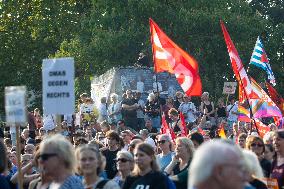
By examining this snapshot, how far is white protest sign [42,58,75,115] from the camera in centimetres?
988

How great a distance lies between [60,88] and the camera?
9.93 meters

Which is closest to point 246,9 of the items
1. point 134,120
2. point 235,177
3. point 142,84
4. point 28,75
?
point 28,75

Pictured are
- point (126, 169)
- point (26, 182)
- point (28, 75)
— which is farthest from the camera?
point (28, 75)

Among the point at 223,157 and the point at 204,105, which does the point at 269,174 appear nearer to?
the point at 223,157

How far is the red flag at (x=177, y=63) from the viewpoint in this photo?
18094 mm

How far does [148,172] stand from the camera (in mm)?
9938

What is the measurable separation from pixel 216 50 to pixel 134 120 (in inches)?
802

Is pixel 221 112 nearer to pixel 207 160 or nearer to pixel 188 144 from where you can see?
pixel 188 144

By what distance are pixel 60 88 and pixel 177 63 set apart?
28.8ft

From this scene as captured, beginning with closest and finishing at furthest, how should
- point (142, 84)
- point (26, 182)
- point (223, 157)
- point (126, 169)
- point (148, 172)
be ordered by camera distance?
point (223, 157) → point (148, 172) → point (126, 169) → point (26, 182) → point (142, 84)

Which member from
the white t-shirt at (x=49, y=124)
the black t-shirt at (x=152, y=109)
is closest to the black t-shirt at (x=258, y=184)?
the white t-shirt at (x=49, y=124)

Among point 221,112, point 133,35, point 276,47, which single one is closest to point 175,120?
point 221,112

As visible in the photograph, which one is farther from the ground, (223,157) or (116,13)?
(116,13)

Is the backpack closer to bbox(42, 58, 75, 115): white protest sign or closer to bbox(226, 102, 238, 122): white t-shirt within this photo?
bbox(42, 58, 75, 115): white protest sign
